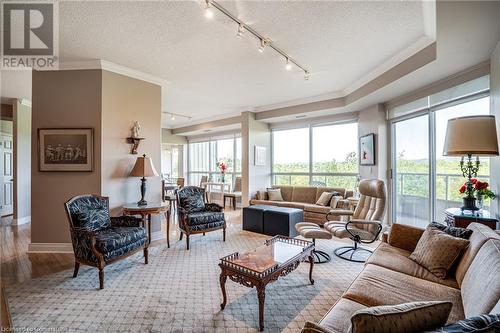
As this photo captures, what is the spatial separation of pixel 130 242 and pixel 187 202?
1359 mm

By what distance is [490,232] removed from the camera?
6.15 feet

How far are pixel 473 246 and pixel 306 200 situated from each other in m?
4.27

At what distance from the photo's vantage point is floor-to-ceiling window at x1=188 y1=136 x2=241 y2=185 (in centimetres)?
827

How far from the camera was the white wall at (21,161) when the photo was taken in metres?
5.40

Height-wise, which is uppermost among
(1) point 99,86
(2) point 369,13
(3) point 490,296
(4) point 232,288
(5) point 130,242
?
(2) point 369,13

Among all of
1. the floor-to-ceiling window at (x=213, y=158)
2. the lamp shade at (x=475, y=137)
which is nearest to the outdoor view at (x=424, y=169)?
the lamp shade at (x=475, y=137)

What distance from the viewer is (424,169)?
13.7 ft

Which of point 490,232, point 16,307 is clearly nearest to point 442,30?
point 490,232

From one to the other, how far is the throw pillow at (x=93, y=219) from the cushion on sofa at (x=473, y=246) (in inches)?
145

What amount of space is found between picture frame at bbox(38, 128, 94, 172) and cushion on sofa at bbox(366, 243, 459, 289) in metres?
3.91

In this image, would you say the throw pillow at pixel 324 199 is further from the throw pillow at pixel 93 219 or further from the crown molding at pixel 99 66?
the crown molding at pixel 99 66

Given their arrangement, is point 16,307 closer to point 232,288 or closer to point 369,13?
point 232,288

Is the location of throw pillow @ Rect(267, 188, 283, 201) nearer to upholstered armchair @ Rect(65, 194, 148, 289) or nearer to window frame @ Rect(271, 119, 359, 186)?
window frame @ Rect(271, 119, 359, 186)

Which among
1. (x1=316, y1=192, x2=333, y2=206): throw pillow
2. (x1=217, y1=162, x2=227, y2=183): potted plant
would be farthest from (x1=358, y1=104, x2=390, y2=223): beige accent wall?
(x1=217, y1=162, x2=227, y2=183): potted plant
